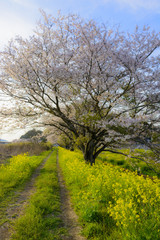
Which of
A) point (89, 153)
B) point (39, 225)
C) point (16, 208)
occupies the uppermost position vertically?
point (89, 153)

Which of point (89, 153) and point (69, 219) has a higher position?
point (89, 153)

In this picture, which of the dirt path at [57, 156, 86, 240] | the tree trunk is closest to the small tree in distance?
the tree trunk

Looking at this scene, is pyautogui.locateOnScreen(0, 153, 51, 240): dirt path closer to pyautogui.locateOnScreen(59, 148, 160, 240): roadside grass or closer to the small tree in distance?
pyautogui.locateOnScreen(59, 148, 160, 240): roadside grass

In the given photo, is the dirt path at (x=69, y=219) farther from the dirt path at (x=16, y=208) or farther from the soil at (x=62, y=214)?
the dirt path at (x=16, y=208)

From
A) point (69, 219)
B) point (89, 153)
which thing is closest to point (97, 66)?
point (89, 153)

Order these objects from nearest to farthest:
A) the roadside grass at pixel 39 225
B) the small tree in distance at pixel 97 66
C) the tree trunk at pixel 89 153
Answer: the roadside grass at pixel 39 225, the small tree in distance at pixel 97 66, the tree trunk at pixel 89 153

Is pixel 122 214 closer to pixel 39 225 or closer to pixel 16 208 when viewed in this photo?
pixel 39 225

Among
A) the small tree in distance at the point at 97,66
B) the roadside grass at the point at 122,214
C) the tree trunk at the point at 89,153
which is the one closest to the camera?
the roadside grass at the point at 122,214

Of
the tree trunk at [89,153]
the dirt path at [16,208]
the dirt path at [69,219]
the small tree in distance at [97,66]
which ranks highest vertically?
the small tree in distance at [97,66]

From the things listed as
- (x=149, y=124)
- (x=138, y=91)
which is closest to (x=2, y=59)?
(x=138, y=91)

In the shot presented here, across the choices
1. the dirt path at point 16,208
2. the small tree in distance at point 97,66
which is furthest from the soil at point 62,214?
the small tree in distance at point 97,66

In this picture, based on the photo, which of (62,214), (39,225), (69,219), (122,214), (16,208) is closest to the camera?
(122,214)

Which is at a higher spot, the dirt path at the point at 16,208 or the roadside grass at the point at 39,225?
the roadside grass at the point at 39,225

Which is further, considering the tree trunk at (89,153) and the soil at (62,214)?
the tree trunk at (89,153)
